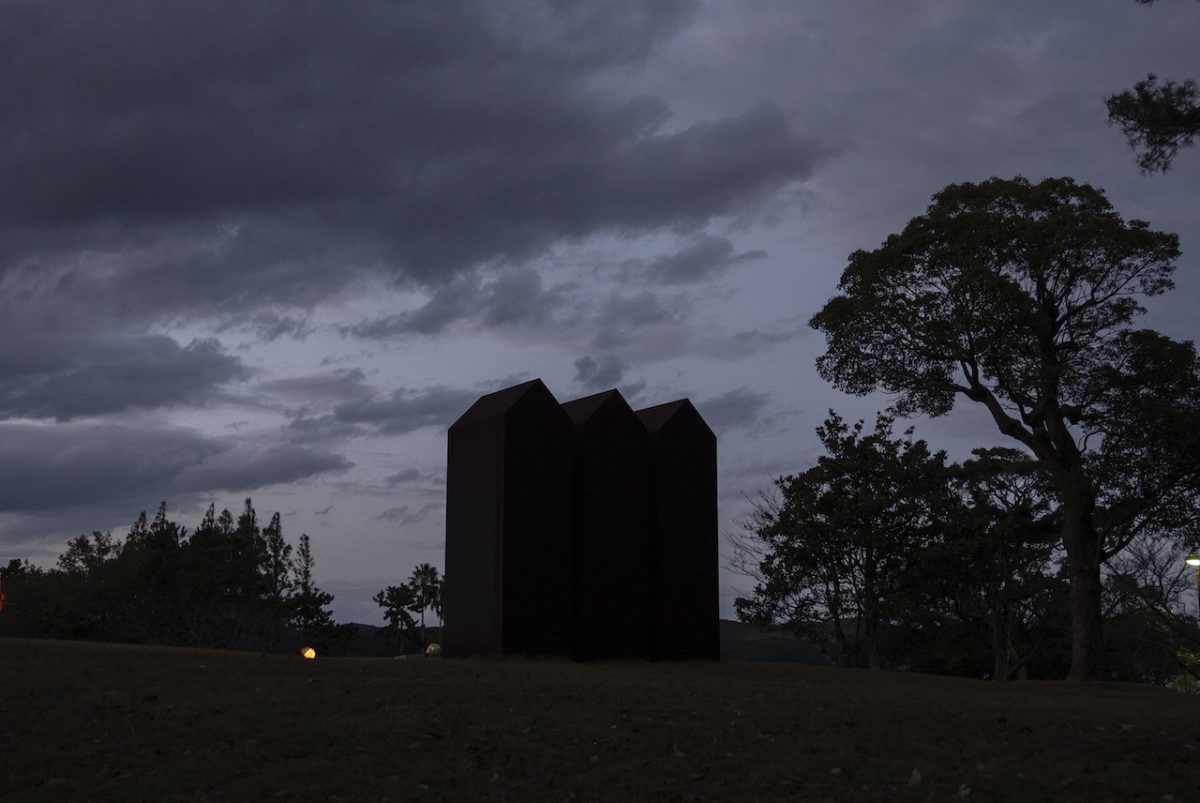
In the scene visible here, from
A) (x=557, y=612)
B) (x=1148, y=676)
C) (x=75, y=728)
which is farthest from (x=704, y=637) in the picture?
(x=1148, y=676)

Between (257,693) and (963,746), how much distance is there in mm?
10011

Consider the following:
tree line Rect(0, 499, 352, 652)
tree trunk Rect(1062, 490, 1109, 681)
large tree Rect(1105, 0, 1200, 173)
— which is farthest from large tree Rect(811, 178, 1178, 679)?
tree line Rect(0, 499, 352, 652)

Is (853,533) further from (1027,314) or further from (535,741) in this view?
(535,741)

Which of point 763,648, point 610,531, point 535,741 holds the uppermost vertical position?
point 610,531

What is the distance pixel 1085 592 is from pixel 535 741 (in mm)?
21216

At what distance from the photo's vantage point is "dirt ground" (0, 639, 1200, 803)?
449 inches

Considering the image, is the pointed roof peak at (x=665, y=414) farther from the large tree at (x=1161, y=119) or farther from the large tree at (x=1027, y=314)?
the large tree at (x=1161, y=119)

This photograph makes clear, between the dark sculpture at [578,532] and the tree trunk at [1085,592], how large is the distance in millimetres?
9776

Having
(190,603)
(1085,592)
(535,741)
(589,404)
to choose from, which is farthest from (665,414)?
(190,603)

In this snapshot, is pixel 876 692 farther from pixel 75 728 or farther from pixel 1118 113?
pixel 75 728

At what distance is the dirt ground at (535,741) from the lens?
11398mm

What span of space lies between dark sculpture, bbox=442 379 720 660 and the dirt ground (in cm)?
827

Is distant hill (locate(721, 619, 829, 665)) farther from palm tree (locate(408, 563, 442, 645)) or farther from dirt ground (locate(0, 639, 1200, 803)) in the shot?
dirt ground (locate(0, 639, 1200, 803))

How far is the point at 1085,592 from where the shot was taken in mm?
29000
